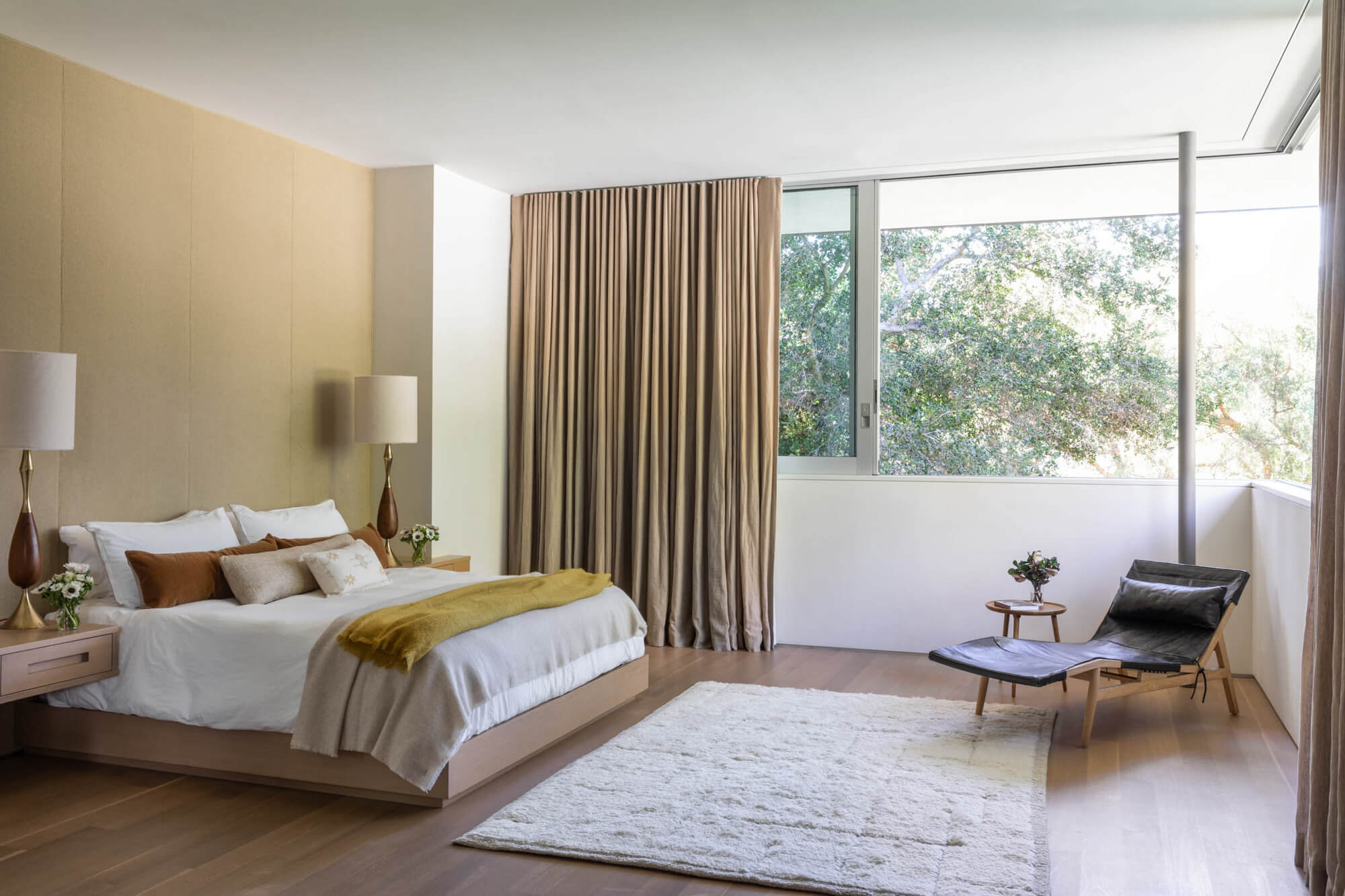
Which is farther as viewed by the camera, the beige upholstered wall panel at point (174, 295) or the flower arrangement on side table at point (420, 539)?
the flower arrangement on side table at point (420, 539)

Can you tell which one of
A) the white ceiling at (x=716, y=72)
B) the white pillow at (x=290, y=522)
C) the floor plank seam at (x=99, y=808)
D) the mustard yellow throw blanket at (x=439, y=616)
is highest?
the white ceiling at (x=716, y=72)

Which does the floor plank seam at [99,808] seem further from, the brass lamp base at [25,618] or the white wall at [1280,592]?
the white wall at [1280,592]

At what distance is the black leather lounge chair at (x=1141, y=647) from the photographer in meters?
4.10

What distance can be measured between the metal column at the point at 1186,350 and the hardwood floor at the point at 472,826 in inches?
46.4

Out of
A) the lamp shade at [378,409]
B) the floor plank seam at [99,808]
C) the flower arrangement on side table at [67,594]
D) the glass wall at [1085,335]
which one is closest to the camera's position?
the floor plank seam at [99,808]

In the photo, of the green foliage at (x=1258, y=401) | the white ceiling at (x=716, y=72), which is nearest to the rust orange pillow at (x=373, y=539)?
the white ceiling at (x=716, y=72)

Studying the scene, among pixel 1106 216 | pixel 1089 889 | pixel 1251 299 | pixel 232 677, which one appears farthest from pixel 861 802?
pixel 1251 299

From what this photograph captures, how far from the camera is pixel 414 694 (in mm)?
3324

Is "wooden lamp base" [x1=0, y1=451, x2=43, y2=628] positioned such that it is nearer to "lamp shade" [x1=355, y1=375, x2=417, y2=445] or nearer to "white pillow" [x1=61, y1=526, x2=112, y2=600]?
"white pillow" [x1=61, y1=526, x2=112, y2=600]

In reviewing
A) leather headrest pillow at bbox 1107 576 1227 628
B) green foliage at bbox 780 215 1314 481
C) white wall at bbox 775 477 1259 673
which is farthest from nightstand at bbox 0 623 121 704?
green foliage at bbox 780 215 1314 481

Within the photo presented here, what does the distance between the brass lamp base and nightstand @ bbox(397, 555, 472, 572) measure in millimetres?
1855

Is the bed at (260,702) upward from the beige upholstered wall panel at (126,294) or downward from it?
downward

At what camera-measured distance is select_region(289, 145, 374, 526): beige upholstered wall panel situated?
5.35 metres

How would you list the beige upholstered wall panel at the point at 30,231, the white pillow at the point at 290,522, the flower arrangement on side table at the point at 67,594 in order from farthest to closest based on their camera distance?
the white pillow at the point at 290,522 < the beige upholstered wall panel at the point at 30,231 < the flower arrangement on side table at the point at 67,594
